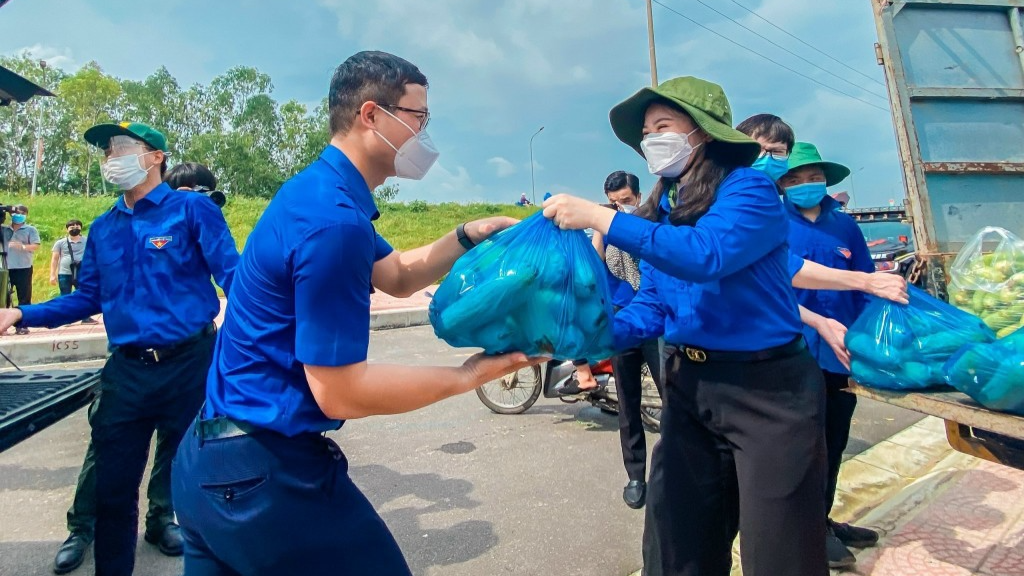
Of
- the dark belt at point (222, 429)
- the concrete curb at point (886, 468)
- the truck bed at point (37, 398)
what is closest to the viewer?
the dark belt at point (222, 429)

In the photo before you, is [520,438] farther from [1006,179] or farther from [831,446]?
[1006,179]

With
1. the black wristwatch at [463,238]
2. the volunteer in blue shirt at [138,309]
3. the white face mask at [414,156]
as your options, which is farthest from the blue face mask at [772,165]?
the volunteer in blue shirt at [138,309]

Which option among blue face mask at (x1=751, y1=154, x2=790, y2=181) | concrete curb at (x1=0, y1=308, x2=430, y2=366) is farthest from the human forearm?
concrete curb at (x1=0, y1=308, x2=430, y2=366)

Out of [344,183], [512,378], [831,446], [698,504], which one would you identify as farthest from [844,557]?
[512,378]

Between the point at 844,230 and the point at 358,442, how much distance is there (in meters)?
3.44

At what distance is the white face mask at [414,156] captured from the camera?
155cm

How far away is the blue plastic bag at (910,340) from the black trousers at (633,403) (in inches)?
57.7

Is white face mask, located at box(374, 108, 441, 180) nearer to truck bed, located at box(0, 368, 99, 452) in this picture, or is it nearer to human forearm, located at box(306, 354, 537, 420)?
human forearm, located at box(306, 354, 537, 420)

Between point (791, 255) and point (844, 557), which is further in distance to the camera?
point (844, 557)

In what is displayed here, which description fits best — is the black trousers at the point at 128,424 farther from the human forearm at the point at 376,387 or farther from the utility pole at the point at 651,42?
the utility pole at the point at 651,42

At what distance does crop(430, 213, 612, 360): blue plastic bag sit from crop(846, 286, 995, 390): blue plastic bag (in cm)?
100

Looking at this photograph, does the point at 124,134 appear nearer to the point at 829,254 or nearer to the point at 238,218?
the point at 829,254

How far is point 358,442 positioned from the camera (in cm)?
455

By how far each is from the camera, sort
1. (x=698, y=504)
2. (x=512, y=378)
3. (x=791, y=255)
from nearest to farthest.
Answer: (x=698, y=504)
(x=791, y=255)
(x=512, y=378)
